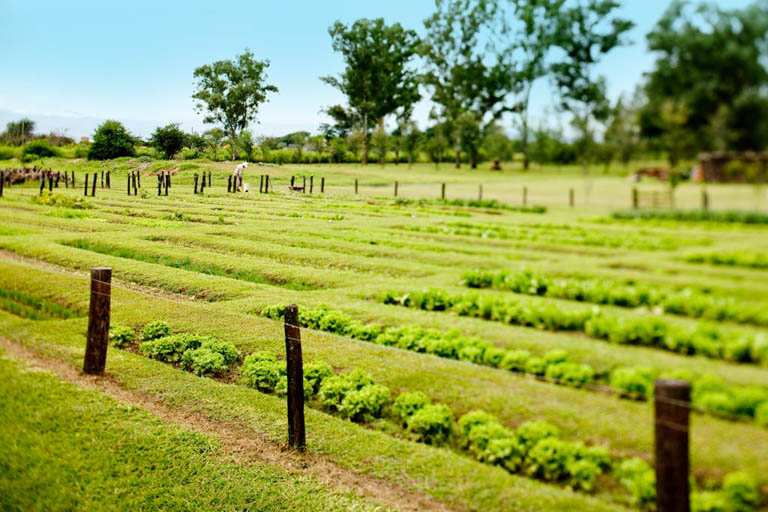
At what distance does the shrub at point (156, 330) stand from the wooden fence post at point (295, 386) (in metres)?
1.69

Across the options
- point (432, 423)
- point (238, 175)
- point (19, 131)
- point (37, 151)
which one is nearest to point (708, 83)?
point (432, 423)

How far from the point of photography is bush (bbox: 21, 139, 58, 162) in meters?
8.78

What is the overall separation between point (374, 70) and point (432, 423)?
2.85 meters

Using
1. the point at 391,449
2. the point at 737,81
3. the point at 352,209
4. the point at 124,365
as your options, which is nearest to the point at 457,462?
the point at 391,449

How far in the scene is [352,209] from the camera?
5645 mm

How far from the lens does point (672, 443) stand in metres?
2.93

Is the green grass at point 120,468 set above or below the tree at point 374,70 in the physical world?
below

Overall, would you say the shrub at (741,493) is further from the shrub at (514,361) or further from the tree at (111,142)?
the tree at (111,142)

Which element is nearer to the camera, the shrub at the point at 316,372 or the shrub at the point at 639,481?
the shrub at the point at 639,481

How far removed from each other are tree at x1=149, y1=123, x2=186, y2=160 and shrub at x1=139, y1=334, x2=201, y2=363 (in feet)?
6.03

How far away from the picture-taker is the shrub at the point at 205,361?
22.1ft

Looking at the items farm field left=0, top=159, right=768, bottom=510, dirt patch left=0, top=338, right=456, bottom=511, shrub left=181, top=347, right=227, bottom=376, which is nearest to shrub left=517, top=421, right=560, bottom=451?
farm field left=0, top=159, right=768, bottom=510

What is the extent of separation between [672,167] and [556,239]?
0.89m

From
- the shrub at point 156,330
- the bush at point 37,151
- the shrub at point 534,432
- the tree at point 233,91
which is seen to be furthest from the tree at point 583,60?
the bush at point 37,151
